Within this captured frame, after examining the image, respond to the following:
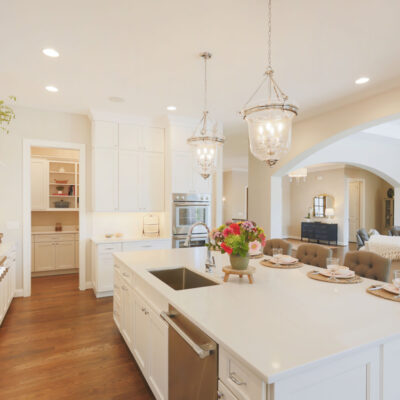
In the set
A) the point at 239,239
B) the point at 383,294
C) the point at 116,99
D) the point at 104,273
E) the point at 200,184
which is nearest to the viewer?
the point at 383,294

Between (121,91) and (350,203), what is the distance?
413 inches

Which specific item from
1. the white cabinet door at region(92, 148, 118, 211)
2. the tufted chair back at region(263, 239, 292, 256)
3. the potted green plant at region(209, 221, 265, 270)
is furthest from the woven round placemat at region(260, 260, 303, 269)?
the white cabinet door at region(92, 148, 118, 211)

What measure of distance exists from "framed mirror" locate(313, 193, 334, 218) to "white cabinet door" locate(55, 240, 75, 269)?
8.99 m

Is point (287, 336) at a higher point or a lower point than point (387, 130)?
lower

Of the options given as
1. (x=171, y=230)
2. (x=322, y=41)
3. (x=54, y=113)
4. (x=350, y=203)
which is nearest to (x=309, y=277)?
(x=322, y=41)

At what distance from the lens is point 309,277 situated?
2.21 m

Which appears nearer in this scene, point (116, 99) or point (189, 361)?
point (189, 361)

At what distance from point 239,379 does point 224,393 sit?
0.46 feet

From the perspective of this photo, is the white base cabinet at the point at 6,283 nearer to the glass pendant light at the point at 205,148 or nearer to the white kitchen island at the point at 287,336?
the white kitchen island at the point at 287,336

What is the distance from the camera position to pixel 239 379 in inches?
43.6

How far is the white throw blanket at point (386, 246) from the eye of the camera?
588 centimetres

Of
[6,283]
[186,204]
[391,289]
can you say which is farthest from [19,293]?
[391,289]

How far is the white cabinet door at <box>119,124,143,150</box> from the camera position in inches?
187

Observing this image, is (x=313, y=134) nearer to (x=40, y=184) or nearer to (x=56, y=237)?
(x=56, y=237)
